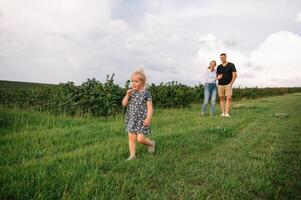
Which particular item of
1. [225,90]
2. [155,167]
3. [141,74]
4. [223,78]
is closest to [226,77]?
[223,78]

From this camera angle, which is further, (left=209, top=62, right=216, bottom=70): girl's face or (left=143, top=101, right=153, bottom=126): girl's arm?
(left=209, top=62, right=216, bottom=70): girl's face

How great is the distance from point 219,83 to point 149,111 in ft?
29.6

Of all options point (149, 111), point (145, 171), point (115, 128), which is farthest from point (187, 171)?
point (115, 128)

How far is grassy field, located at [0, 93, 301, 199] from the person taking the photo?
3.86 meters

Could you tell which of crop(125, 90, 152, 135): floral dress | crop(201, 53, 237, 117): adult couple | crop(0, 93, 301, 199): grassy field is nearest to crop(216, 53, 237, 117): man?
crop(201, 53, 237, 117): adult couple

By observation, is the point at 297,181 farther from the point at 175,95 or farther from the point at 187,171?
the point at 175,95

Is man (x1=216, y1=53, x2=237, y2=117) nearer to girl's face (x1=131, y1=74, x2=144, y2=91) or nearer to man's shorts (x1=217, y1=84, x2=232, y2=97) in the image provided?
man's shorts (x1=217, y1=84, x2=232, y2=97)

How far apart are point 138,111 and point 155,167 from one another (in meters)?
1.19

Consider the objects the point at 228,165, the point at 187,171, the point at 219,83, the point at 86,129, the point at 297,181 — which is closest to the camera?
the point at 297,181

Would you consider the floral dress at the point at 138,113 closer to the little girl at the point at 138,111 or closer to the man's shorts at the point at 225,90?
the little girl at the point at 138,111

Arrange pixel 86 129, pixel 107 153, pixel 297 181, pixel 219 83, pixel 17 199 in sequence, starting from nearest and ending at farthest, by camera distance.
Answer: pixel 17 199 < pixel 297 181 < pixel 107 153 < pixel 86 129 < pixel 219 83

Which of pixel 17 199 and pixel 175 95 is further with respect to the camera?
pixel 175 95

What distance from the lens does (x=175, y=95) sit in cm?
1925

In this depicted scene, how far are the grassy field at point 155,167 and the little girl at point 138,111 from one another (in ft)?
1.19
